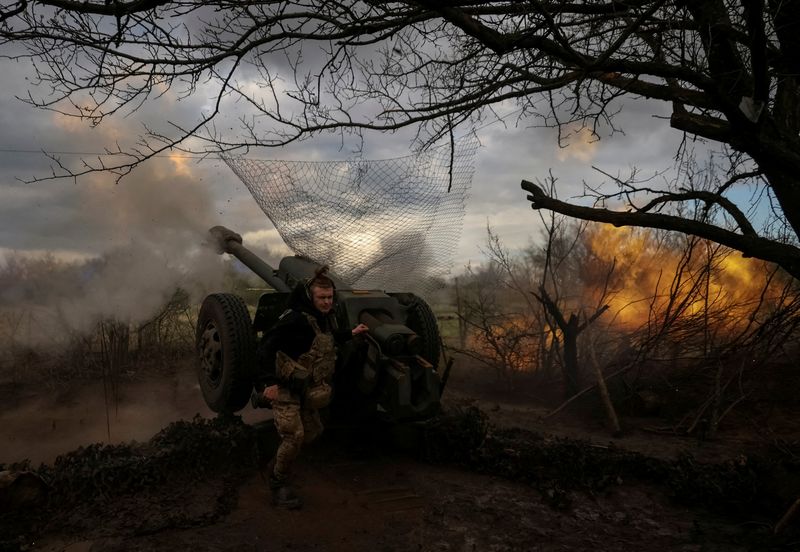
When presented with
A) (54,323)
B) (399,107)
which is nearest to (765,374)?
(399,107)

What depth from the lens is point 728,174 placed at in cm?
614

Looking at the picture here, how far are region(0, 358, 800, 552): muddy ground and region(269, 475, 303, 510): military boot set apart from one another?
0.30ft

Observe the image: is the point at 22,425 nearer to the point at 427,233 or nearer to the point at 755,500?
the point at 427,233

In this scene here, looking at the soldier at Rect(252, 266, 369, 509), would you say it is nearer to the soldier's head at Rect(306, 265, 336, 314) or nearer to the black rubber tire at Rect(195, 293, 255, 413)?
the soldier's head at Rect(306, 265, 336, 314)

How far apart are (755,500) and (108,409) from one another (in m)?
8.62

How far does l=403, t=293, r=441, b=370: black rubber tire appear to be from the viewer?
6.37 metres

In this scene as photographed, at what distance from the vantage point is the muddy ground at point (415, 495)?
4305mm

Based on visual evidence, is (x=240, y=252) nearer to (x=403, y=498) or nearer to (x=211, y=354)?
(x=211, y=354)

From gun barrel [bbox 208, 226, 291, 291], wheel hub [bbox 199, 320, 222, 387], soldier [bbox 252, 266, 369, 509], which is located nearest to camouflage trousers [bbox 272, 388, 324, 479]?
soldier [bbox 252, 266, 369, 509]

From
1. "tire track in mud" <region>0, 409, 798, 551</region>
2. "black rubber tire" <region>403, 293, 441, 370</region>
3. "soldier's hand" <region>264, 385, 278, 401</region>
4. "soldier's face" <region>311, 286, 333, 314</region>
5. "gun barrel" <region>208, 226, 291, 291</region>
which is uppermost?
"gun barrel" <region>208, 226, 291, 291</region>

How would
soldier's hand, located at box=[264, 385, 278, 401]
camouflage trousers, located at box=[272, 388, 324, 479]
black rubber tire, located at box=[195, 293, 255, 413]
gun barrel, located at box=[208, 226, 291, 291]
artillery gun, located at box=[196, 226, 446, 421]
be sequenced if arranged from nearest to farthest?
soldier's hand, located at box=[264, 385, 278, 401]
camouflage trousers, located at box=[272, 388, 324, 479]
artillery gun, located at box=[196, 226, 446, 421]
black rubber tire, located at box=[195, 293, 255, 413]
gun barrel, located at box=[208, 226, 291, 291]

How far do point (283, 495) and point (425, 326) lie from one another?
2.45 m

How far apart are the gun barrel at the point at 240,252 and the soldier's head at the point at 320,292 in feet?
6.17

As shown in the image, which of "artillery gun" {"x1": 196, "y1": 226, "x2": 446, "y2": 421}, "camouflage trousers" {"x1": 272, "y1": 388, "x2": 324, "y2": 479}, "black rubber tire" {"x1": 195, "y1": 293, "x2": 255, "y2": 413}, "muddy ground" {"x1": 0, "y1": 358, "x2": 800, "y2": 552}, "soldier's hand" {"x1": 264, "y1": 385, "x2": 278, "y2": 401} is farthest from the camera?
"black rubber tire" {"x1": 195, "y1": 293, "x2": 255, "y2": 413}
